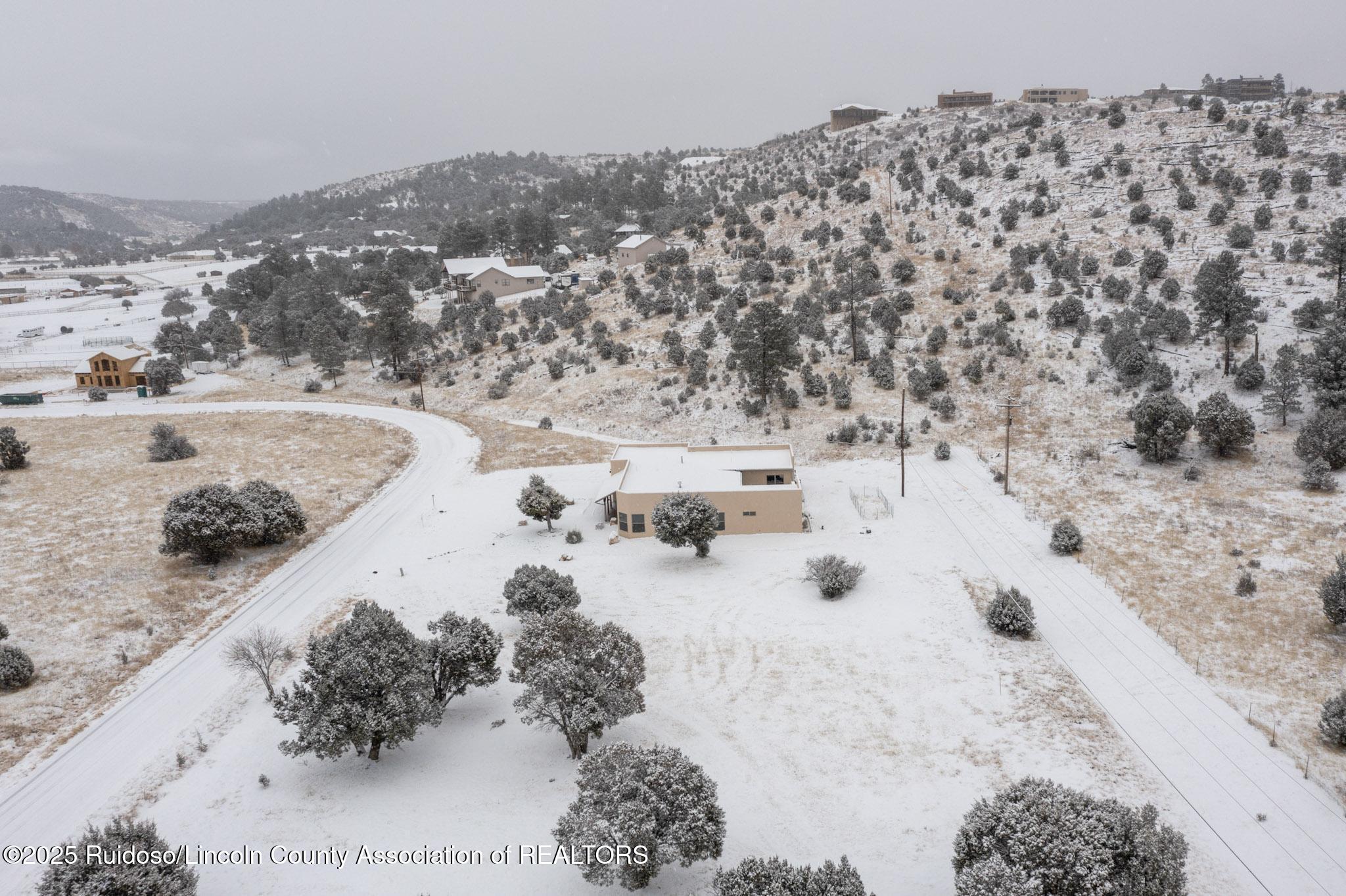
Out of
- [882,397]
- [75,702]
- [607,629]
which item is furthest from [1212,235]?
[75,702]

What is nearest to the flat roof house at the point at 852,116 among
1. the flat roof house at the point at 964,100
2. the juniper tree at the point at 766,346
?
the flat roof house at the point at 964,100

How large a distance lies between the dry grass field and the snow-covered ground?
1954 millimetres

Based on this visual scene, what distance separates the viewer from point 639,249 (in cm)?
9762

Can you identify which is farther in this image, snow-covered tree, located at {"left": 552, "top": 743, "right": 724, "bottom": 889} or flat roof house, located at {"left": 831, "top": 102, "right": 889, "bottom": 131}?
flat roof house, located at {"left": 831, "top": 102, "right": 889, "bottom": 131}

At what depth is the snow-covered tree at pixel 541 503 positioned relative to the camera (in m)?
38.8

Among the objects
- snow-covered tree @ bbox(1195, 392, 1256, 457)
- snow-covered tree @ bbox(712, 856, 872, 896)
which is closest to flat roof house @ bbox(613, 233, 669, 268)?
snow-covered tree @ bbox(1195, 392, 1256, 457)

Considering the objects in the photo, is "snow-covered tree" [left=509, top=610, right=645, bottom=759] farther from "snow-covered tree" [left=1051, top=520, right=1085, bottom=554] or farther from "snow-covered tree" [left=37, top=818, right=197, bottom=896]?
"snow-covered tree" [left=1051, top=520, right=1085, bottom=554]

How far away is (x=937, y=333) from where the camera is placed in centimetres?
6150

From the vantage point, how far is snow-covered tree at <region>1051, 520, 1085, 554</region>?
3284cm

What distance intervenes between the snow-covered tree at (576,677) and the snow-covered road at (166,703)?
11941 mm

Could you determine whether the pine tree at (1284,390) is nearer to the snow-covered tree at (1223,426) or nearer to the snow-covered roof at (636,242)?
the snow-covered tree at (1223,426)

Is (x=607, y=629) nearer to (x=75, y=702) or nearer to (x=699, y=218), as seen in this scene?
(x=75, y=702)

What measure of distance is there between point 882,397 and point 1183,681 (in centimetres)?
3656

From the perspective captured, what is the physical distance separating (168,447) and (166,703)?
32986 millimetres
